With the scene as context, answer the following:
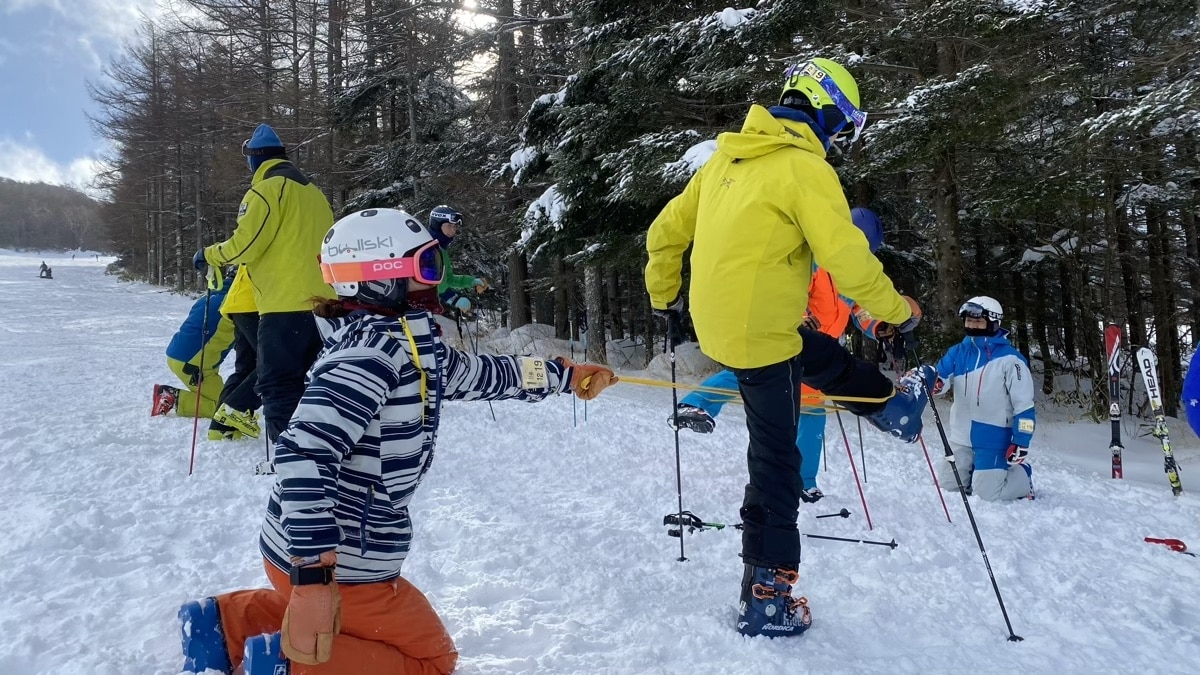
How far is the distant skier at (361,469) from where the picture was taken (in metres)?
1.95

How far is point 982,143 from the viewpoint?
Result: 27.9ft

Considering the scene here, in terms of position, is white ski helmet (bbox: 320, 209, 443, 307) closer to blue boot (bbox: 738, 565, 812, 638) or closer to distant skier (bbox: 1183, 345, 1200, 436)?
blue boot (bbox: 738, 565, 812, 638)

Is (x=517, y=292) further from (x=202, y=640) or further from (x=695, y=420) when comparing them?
(x=202, y=640)

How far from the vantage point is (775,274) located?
8.82 ft

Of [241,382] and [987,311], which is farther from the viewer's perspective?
[241,382]

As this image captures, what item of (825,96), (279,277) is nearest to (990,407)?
(825,96)

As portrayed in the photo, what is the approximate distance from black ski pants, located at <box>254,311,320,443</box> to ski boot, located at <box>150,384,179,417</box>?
2702 millimetres

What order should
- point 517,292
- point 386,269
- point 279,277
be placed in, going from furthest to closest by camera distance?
point 517,292 < point 279,277 < point 386,269

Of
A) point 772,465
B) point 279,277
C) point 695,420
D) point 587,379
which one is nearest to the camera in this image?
point 772,465

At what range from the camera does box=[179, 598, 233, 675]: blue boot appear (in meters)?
2.16

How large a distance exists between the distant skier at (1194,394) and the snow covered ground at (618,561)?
0.81 meters

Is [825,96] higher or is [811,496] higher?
[825,96]

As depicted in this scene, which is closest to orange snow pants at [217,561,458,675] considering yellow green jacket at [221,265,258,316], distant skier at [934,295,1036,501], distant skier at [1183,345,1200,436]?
distant skier at [1183,345,1200,436]

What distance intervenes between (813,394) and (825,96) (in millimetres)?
1722
